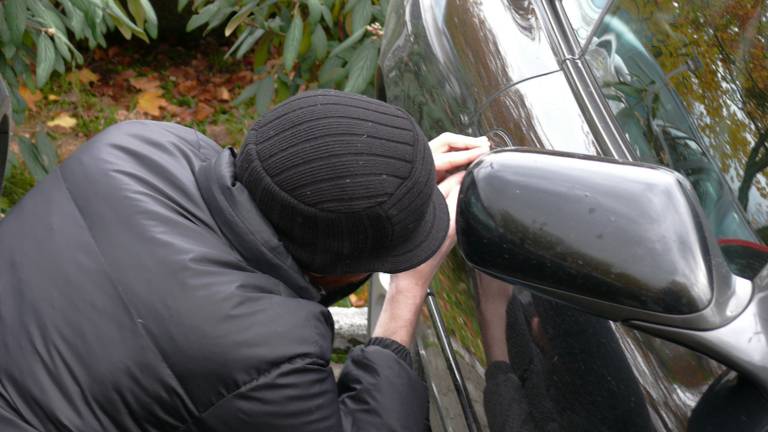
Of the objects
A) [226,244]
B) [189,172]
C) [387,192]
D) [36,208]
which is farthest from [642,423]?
[36,208]

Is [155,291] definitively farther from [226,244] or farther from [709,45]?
[709,45]

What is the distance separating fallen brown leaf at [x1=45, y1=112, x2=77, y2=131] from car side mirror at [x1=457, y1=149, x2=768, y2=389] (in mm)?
3202

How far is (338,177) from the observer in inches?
55.7

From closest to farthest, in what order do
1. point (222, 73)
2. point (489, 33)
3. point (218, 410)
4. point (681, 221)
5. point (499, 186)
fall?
1. point (681, 221)
2. point (499, 186)
3. point (218, 410)
4. point (489, 33)
5. point (222, 73)

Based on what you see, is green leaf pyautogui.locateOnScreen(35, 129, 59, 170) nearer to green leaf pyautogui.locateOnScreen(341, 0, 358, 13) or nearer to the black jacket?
green leaf pyautogui.locateOnScreen(341, 0, 358, 13)

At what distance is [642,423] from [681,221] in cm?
29

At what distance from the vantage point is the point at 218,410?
4.54 feet

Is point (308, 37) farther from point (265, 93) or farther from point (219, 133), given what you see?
point (219, 133)

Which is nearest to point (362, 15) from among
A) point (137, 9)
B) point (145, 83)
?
point (137, 9)

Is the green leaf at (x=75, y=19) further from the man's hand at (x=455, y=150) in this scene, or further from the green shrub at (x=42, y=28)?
the man's hand at (x=455, y=150)

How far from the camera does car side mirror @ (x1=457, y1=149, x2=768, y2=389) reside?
1.11 meters

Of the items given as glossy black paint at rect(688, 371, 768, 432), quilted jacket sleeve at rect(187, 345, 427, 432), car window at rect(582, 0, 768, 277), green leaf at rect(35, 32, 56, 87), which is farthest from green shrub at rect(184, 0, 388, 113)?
glossy black paint at rect(688, 371, 768, 432)

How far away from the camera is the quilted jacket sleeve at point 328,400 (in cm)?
139

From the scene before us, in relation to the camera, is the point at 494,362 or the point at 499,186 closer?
the point at 499,186
